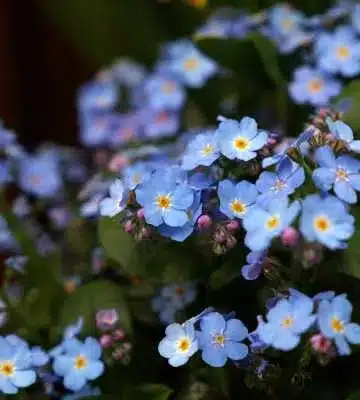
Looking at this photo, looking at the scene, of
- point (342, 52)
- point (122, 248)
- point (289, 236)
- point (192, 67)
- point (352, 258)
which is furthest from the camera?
point (192, 67)

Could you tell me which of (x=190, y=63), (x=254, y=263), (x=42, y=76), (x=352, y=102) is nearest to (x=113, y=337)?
(x=254, y=263)

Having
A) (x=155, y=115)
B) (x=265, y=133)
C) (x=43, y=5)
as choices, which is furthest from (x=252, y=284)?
(x=43, y=5)

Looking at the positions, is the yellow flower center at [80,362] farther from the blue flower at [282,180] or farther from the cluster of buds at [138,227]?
the blue flower at [282,180]

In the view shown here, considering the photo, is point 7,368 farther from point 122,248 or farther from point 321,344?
point 321,344

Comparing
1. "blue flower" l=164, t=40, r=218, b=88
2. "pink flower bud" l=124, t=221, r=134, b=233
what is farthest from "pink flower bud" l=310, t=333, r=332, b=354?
"blue flower" l=164, t=40, r=218, b=88

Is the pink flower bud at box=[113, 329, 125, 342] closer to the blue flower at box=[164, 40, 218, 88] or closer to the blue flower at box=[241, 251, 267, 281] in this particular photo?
the blue flower at box=[241, 251, 267, 281]

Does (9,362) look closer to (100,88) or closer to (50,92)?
(100,88)

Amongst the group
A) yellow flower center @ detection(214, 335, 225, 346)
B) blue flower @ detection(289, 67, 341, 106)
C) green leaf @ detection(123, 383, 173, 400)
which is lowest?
green leaf @ detection(123, 383, 173, 400)
